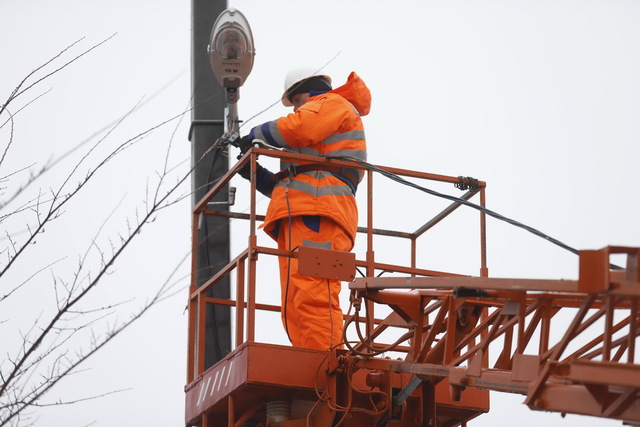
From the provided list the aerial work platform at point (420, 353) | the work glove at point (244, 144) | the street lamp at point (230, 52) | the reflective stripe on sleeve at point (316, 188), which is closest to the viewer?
the aerial work platform at point (420, 353)

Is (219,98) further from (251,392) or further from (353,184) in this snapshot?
(251,392)

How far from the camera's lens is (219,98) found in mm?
10062

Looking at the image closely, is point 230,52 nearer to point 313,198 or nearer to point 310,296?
point 313,198

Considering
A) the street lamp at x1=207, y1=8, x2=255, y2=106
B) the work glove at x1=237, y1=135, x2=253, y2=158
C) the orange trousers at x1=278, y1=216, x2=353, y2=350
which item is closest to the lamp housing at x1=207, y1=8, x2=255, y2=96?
the street lamp at x1=207, y1=8, x2=255, y2=106

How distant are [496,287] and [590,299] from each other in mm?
596

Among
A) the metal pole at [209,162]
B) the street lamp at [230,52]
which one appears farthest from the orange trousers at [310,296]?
the street lamp at [230,52]

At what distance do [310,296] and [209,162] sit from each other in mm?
1531

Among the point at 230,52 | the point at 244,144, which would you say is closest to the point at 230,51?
the point at 230,52

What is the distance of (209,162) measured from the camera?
9.91 m

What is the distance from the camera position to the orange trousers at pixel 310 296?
9023mm

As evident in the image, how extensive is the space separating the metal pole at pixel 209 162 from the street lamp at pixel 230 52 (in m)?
0.17

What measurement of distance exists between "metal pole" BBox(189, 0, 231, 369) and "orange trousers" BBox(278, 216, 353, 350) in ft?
2.09

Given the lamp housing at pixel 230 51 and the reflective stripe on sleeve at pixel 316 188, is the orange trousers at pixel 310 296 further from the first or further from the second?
the lamp housing at pixel 230 51

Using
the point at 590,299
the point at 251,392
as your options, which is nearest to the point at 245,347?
the point at 251,392
